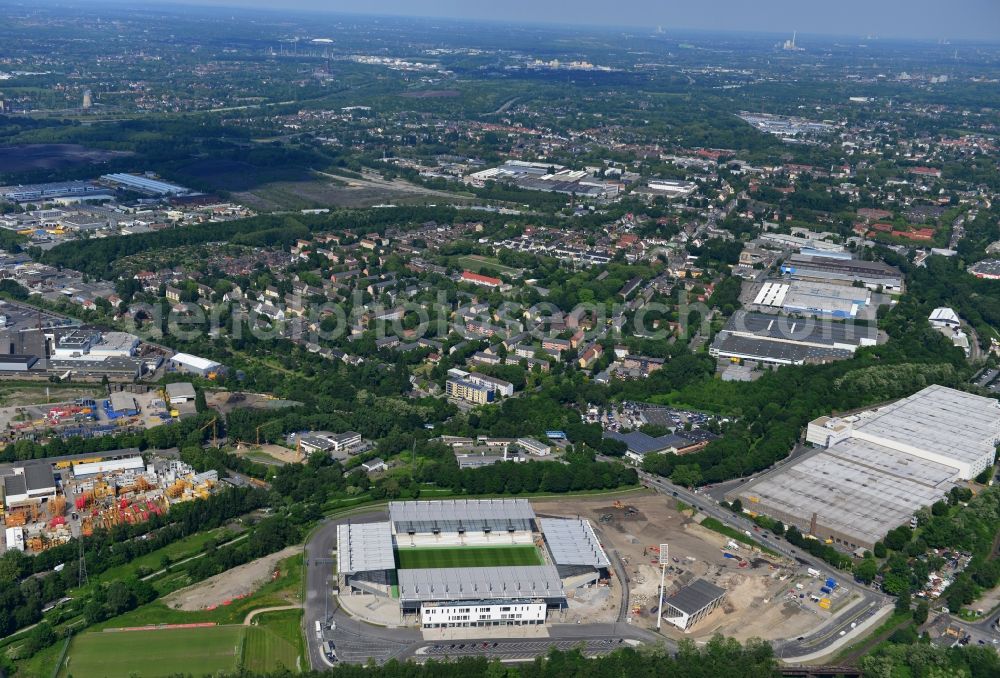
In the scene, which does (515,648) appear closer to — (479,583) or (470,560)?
(479,583)

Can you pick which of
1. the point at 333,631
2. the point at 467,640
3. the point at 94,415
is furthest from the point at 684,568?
the point at 94,415

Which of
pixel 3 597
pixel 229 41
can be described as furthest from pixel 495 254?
pixel 229 41

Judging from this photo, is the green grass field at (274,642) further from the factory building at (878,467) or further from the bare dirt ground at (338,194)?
the bare dirt ground at (338,194)

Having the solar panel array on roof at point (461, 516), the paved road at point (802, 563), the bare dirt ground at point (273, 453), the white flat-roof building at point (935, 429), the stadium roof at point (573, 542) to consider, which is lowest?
the bare dirt ground at point (273, 453)

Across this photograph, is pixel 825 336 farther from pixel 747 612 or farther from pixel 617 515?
pixel 747 612

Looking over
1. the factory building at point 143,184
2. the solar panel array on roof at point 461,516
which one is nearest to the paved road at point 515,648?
the solar panel array on roof at point 461,516

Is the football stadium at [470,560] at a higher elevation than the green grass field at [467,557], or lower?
higher
